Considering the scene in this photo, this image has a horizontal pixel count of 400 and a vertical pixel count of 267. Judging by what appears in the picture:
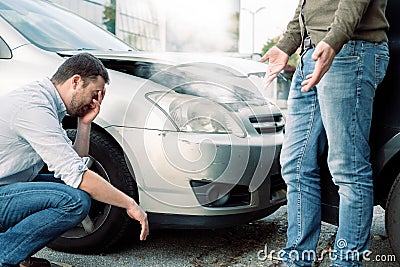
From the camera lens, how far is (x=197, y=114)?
2.77 metres

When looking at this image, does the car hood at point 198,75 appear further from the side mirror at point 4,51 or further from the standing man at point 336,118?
the standing man at point 336,118

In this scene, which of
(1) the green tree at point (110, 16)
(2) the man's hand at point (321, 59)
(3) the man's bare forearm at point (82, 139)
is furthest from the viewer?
(1) the green tree at point (110, 16)

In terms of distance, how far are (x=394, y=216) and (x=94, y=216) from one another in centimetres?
154

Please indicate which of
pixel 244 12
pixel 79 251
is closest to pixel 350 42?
pixel 79 251

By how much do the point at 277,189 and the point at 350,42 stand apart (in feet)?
3.39

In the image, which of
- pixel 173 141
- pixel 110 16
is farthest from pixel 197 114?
pixel 110 16

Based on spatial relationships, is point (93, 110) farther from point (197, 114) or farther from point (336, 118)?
point (336, 118)

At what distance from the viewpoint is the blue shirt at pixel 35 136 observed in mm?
2223

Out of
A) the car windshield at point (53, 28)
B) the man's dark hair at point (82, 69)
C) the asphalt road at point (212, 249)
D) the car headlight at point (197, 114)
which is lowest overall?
the asphalt road at point (212, 249)

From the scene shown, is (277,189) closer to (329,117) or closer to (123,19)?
(329,117)

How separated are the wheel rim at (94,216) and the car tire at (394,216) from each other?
54.1 inches

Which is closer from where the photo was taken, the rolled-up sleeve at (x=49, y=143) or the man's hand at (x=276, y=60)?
the rolled-up sleeve at (x=49, y=143)

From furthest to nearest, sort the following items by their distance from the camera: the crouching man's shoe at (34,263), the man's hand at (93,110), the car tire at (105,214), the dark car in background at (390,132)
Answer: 1. the car tire at (105,214)
2. the crouching man's shoe at (34,263)
3. the man's hand at (93,110)
4. the dark car in background at (390,132)

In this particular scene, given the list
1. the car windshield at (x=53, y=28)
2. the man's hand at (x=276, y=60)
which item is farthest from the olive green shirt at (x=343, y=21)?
the car windshield at (x=53, y=28)
